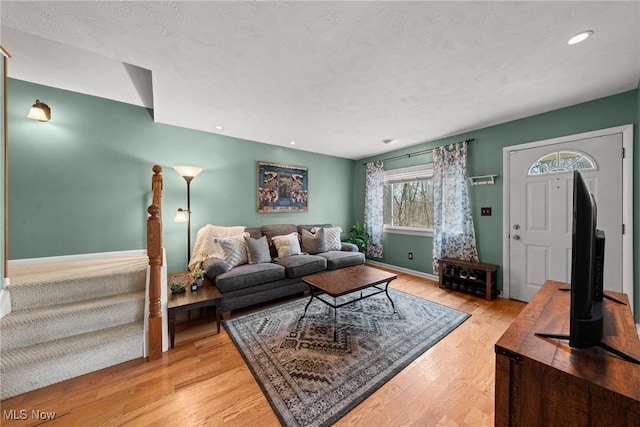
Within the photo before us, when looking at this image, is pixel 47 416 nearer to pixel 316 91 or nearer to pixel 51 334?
pixel 51 334

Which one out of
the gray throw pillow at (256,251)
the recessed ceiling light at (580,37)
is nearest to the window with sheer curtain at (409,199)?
the recessed ceiling light at (580,37)

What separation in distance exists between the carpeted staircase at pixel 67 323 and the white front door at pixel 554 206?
4.35m

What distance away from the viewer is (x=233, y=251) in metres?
2.99

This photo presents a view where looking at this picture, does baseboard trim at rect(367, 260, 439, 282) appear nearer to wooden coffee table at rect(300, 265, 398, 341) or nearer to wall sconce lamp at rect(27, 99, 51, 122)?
wooden coffee table at rect(300, 265, 398, 341)

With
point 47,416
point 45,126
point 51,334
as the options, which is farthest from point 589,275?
point 45,126

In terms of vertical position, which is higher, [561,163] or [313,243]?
[561,163]

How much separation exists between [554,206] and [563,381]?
113 inches

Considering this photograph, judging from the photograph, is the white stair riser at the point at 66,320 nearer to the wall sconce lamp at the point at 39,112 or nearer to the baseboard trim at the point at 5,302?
the baseboard trim at the point at 5,302

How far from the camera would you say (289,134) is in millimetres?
3551

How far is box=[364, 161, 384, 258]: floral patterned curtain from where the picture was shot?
15.5ft

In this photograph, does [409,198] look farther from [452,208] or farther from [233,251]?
[233,251]

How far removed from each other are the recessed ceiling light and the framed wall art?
3.59 metres

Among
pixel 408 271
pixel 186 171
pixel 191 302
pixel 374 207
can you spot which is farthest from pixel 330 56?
pixel 408 271

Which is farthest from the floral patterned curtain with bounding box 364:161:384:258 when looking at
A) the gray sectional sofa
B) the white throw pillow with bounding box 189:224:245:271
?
the white throw pillow with bounding box 189:224:245:271
